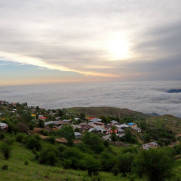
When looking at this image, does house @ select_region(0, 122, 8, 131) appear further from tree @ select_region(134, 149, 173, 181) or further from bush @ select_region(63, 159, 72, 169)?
tree @ select_region(134, 149, 173, 181)

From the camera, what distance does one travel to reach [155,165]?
12609mm

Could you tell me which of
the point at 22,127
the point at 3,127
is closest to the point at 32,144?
the point at 22,127

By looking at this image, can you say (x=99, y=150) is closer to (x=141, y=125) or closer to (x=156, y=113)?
(x=141, y=125)

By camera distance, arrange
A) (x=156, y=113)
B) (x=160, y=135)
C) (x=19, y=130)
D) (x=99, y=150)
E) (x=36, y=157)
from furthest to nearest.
Result: 1. (x=156, y=113)
2. (x=160, y=135)
3. (x=19, y=130)
4. (x=99, y=150)
5. (x=36, y=157)

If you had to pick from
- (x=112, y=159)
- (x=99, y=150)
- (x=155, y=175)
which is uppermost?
(x=155, y=175)

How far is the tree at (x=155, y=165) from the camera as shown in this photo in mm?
12664

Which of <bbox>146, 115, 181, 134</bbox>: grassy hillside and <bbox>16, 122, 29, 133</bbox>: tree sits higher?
<bbox>16, 122, 29, 133</bbox>: tree

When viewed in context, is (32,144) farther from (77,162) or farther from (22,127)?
(22,127)

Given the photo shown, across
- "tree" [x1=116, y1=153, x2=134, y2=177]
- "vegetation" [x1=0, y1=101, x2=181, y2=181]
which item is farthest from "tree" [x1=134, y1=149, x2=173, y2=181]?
"tree" [x1=116, y1=153, x2=134, y2=177]

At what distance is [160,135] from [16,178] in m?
48.6

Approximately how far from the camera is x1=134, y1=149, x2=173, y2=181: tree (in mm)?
12664

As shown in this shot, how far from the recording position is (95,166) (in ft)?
54.5

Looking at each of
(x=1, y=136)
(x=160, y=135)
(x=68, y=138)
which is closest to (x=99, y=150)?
(x=68, y=138)

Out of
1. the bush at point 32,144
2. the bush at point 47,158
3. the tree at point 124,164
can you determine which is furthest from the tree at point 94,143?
the tree at point 124,164
